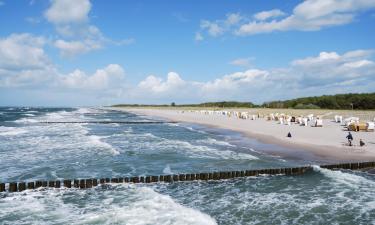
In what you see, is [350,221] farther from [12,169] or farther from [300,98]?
[300,98]

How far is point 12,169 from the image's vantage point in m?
24.8

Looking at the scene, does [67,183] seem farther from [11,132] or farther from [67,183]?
[11,132]

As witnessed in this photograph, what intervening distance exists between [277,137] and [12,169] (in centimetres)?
2738

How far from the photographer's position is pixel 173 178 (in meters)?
21.3

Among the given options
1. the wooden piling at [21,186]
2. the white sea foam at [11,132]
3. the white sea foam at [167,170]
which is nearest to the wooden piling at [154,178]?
the white sea foam at [167,170]

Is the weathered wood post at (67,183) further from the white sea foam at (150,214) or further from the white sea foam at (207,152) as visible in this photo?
the white sea foam at (207,152)

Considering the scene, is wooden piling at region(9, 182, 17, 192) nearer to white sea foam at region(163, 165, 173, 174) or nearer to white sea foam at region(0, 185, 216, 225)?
white sea foam at region(0, 185, 216, 225)

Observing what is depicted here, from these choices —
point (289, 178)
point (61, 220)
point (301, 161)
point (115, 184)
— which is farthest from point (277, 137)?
point (61, 220)

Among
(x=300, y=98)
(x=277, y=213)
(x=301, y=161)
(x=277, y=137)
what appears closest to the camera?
(x=277, y=213)

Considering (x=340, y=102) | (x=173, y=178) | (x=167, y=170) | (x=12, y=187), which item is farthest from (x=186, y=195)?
(x=340, y=102)

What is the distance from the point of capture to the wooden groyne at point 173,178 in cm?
1944

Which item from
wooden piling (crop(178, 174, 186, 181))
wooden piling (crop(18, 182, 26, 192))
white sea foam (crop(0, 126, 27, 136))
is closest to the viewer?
wooden piling (crop(18, 182, 26, 192))

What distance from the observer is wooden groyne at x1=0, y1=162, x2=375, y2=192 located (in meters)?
19.4

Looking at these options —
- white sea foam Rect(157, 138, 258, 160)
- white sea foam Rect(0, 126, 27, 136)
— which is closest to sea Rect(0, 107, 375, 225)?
white sea foam Rect(157, 138, 258, 160)
